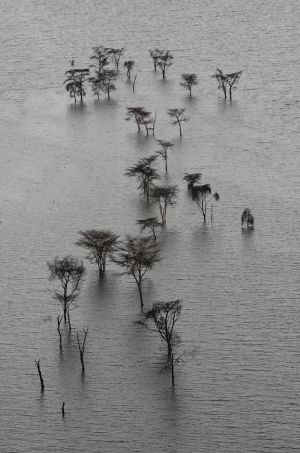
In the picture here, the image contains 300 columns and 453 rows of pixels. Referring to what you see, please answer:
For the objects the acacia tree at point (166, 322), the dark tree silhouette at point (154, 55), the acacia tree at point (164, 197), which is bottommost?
the acacia tree at point (166, 322)

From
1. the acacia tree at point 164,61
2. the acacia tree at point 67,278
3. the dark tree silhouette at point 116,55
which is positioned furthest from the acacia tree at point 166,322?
the dark tree silhouette at point 116,55

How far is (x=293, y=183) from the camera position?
300 feet

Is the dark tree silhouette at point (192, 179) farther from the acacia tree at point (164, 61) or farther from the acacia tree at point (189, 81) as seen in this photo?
the acacia tree at point (164, 61)

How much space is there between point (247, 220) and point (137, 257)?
15.0 m

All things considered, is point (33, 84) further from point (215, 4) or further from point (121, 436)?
point (121, 436)

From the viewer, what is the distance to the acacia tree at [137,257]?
72.2 meters

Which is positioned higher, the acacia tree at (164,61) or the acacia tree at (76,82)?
the acacia tree at (164,61)

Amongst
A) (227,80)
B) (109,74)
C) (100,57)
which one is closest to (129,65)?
(109,74)

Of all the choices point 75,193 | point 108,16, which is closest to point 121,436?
point 75,193

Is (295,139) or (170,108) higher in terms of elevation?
(170,108)

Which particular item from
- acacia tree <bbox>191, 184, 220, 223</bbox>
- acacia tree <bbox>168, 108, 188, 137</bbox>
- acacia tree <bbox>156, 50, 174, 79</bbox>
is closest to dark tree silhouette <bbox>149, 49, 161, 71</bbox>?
acacia tree <bbox>156, 50, 174, 79</bbox>

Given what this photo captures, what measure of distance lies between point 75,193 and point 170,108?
24654 millimetres

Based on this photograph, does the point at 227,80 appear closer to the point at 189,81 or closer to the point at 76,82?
the point at 189,81

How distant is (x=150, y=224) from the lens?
81.4m
